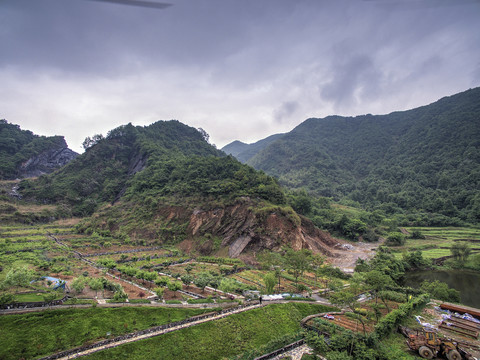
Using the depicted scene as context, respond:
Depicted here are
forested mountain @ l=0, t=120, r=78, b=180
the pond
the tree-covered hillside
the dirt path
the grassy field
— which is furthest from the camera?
forested mountain @ l=0, t=120, r=78, b=180

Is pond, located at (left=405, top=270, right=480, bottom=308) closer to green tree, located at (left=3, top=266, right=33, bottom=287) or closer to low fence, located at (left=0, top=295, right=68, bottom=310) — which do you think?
low fence, located at (left=0, top=295, right=68, bottom=310)

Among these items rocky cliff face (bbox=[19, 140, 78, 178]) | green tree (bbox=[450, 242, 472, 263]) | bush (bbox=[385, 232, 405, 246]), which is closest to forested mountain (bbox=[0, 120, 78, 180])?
rocky cliff face (bbox=[19, 140, 78, 178])

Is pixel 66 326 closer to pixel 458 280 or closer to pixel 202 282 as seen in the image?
pixel 202 282

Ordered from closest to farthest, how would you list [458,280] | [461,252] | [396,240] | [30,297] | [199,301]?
[30,297]
[199,301]
[458,280]
[461,252]
[396,240]

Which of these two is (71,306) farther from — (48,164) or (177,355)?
(48,164)

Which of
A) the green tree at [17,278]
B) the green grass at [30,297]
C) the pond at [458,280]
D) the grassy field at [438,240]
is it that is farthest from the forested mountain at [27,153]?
the grassy field at [438,240]

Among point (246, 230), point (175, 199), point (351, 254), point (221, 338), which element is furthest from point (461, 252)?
point (175, 199)
